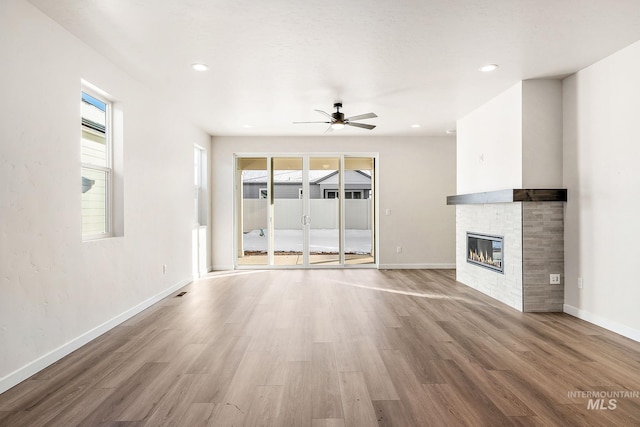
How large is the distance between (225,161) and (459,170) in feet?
15.0

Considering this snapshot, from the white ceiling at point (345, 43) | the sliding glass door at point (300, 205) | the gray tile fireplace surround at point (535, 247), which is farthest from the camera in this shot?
the sliding glass door at point (300, 205)

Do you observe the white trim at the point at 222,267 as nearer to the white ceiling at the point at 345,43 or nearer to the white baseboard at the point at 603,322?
the white ceiling at the point at 345,43

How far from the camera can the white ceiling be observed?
108 inches

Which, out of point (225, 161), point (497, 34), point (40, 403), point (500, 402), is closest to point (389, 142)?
point (225, 161)

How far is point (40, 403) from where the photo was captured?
222cm

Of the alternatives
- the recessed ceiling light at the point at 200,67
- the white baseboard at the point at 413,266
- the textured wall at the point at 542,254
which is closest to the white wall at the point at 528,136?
the textured wall at the point at 542,254

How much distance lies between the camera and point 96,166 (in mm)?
3635

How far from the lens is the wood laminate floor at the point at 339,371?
208cm

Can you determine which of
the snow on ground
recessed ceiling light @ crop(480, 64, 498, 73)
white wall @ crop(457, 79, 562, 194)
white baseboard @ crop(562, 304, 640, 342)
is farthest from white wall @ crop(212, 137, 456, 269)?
→ recessed ceiling light @ crop(480, 64, 498, 73)

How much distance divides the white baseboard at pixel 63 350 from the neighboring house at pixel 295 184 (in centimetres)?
352

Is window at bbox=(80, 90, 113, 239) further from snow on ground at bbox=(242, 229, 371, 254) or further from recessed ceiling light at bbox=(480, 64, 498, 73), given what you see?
recessed ceiling light at bbox=(480, 64, 498, 73)

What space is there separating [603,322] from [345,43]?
3783mm

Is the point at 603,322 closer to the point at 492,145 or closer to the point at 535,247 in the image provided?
the point at 535,247

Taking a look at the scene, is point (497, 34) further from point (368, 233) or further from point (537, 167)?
point (368, 233)
